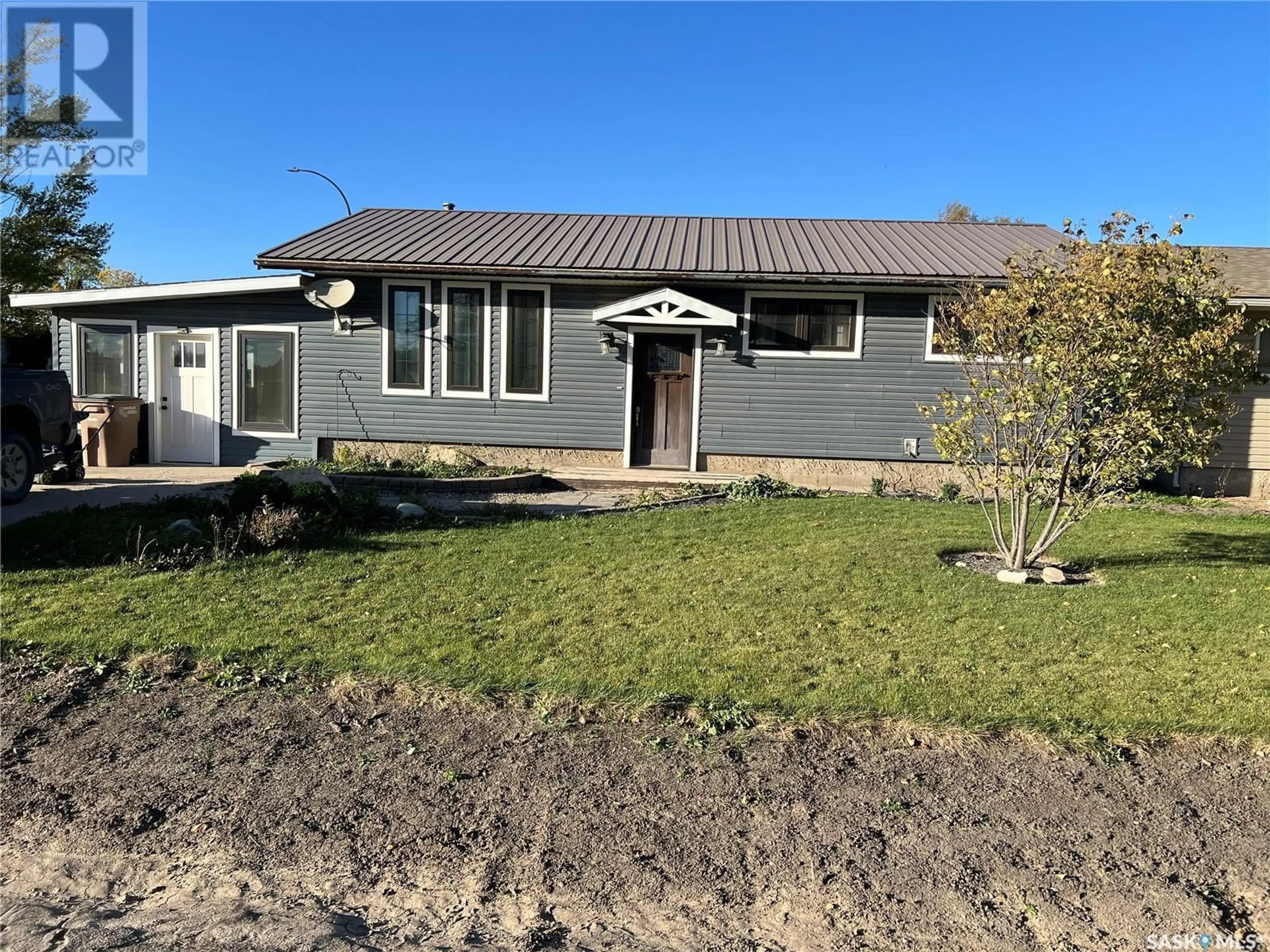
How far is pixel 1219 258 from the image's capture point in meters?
6.07

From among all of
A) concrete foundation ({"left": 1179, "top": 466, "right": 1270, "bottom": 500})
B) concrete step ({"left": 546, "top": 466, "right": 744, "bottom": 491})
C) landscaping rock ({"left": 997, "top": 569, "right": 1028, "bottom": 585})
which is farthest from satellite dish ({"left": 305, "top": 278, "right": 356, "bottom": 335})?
concrete foundation ({"left": 1179, "top": 466, "right": 1270, "bottom": 500})

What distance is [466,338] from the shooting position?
12578mm

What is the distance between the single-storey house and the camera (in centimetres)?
1208

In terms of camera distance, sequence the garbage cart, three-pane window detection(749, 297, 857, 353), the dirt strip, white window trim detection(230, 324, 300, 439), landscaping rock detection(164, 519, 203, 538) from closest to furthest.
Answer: the dirt strip
landscaping rock detection(164, 519, 203, 538)
the garbage cart
three-pane window detection(749, 297, 857, 353)
white window trim detection(230, 324, 300, 439)

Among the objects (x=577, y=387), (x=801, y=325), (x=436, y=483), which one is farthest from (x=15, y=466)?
(x=801, y=325)

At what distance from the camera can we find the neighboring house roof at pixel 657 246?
12.0 m

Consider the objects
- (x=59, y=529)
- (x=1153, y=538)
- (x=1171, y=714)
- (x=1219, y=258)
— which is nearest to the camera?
(x=1171, y=714)

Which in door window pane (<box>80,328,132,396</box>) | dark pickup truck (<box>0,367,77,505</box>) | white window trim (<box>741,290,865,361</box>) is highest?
white window trim (<box>741,290,865,361</box>)

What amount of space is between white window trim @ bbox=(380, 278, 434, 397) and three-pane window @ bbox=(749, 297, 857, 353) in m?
4.85

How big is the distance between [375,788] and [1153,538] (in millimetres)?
7974

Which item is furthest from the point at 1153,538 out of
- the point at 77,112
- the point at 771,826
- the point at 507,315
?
the point at 77,112

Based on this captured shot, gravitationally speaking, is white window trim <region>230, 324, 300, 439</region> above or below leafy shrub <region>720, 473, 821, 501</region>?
above

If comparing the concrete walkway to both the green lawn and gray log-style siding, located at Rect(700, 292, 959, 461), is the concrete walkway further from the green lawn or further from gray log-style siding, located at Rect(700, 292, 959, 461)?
gray log-style siding, located at Rect(700, 292, 959, 461)

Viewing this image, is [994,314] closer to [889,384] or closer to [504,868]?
[504,868]
